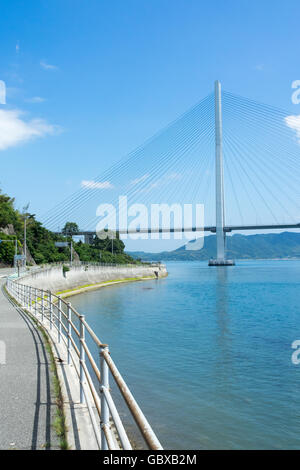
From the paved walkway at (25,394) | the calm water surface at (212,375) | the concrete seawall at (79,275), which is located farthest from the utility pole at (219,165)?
the paved walkway at (25,394)

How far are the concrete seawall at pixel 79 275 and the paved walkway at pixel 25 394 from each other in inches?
877

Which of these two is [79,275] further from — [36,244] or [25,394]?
[25,394]

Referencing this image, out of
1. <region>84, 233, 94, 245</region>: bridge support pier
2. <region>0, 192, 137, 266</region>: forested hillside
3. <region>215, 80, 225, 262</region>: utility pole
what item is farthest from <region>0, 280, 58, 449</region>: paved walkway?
<region>84, 233, 94, 245</region>: bridge support pier

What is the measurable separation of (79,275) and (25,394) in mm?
48873

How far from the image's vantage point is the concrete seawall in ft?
125

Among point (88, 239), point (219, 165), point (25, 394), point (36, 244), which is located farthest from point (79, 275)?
point (25, 394)

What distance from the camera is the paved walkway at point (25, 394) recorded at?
4.34 m

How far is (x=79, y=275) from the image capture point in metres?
53.9

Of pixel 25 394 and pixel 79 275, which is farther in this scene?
pixel 79 275

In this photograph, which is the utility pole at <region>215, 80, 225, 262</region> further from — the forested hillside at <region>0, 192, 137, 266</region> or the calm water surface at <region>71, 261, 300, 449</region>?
the calm water surface at <region>71, 261, 300, 449</region>

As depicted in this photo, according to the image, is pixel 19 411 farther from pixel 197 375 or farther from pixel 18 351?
pixel 197 375

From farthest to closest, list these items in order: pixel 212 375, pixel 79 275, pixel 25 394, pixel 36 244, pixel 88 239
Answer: pixel 88 239 → pixel 36 244 → pixel 79 275 → pixel 212 375 → pixel 25 394

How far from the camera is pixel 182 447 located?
7738 millimetres
